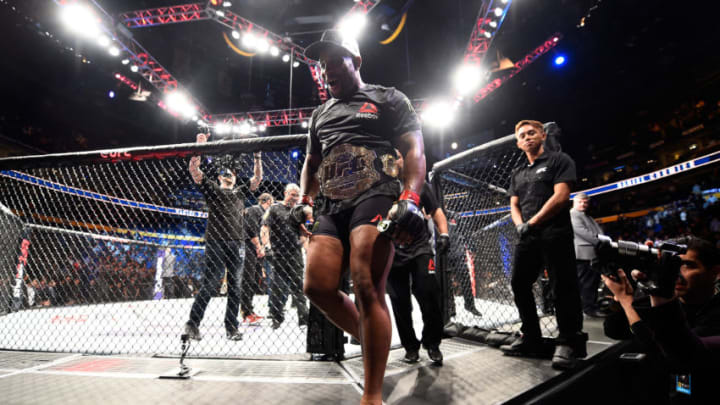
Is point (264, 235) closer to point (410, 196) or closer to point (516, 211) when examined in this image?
point (516, 211)

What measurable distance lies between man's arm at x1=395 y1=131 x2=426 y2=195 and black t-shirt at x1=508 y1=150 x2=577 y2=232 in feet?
4.04

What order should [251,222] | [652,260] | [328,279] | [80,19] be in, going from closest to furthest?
[652,260] < [328,279] < [251,222] < [80,19]

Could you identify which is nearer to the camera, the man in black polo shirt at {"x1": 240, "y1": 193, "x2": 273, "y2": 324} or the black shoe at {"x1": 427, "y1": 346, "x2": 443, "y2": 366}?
the black shoe at {"x1": 427, "y1": 346, "x2": 443, "y2": 366}

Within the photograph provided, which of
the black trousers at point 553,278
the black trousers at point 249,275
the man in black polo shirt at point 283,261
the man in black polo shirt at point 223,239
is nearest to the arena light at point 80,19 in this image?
the man in black polo shirt at point 223,239

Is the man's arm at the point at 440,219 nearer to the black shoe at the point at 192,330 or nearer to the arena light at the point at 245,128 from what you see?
the black shoe at the point at 192,330

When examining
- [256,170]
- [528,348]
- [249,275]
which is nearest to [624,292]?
[528,348]

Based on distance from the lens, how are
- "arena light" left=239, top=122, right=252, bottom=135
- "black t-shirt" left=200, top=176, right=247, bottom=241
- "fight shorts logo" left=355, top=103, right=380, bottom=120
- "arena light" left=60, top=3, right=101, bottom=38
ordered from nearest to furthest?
"fight shorts logo" left=355, top=103, right=380, bottom=120 → "black t-shirt" left=200, top=176, right=247, bottom=241 → "arena light" left=60, top=3, right=101, bottom=38 → "arena light" left=239, top=122, right=252, bottom=135

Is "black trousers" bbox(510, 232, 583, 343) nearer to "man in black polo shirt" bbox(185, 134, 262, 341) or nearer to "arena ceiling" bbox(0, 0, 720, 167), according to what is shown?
"man in black polo shirt" bbox(185, 134, 262, 341)

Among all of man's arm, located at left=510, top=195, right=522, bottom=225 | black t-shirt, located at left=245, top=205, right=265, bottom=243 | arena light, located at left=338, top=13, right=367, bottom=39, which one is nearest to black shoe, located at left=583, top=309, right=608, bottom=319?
man's arm, located at left=510, top=195, right=522, bottom=225

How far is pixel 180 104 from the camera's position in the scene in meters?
10.7

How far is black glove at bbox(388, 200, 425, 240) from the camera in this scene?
1.17m

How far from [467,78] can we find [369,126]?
9.21 m

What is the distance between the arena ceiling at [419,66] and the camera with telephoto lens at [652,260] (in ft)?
26.4

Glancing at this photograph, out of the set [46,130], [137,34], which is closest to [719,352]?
[137,34]
